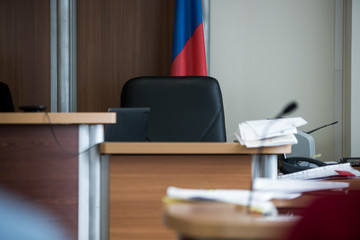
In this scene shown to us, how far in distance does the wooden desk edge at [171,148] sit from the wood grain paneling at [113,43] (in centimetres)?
180

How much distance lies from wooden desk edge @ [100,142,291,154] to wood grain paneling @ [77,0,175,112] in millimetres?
1797

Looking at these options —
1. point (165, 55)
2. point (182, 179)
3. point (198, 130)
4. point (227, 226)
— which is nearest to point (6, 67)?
point (165, 55)

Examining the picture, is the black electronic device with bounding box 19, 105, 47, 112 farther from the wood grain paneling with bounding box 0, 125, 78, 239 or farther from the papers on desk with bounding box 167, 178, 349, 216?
the papers on desk with bounding box 167, 178, 349, 216

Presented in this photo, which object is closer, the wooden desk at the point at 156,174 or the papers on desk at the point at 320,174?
the wooden desk at the point at 156,174

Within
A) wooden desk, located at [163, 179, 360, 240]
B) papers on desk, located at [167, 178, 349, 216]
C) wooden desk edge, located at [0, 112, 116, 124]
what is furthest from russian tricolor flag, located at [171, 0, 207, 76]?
wooden desk, located at [163, 179, 360, 240]

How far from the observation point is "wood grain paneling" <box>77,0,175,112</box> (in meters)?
3.18

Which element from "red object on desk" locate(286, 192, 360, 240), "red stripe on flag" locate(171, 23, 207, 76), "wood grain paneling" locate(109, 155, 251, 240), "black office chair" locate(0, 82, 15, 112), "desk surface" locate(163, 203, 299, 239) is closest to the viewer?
"red object on desk" locate(286, 192, 360, 240)

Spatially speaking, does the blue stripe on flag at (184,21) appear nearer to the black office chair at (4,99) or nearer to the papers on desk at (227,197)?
the black office chair at (4,99)

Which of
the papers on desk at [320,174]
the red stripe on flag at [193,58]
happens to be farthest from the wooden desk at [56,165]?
the red stripe on flag at [193,58]

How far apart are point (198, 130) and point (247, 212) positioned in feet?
4.89

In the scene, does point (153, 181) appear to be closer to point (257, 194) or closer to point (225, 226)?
point (257, 194)

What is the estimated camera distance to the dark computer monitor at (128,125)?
5.15 feet

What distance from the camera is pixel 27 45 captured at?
3.15 meters

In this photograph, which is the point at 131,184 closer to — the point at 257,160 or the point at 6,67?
the point at 257,160
